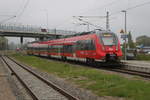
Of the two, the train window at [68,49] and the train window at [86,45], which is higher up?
the train window at [86,45]

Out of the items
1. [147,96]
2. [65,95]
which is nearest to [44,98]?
[65,95]

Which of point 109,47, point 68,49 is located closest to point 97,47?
point 109,47

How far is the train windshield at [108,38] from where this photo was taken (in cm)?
2303

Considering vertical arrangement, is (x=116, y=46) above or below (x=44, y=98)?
above

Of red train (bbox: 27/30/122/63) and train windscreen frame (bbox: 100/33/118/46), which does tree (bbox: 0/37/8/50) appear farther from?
train windscreen frame (bbox: 100/33/118/46)

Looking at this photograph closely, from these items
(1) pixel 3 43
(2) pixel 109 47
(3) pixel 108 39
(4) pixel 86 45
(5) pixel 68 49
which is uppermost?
(1) pixel 3 43

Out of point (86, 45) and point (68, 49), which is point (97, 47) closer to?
point (86, 45)

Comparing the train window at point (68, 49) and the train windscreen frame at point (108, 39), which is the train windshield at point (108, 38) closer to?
the train windscreen frame at point (108, 39)

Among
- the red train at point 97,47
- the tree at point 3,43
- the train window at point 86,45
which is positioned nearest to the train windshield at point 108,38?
the red train at point 97,47

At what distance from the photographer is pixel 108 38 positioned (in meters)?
23.4

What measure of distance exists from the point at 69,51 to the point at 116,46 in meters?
9.19

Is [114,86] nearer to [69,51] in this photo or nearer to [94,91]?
[94,91]

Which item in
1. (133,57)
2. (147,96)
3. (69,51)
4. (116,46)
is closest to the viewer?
(147,96)

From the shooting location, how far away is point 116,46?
23.2 meters
